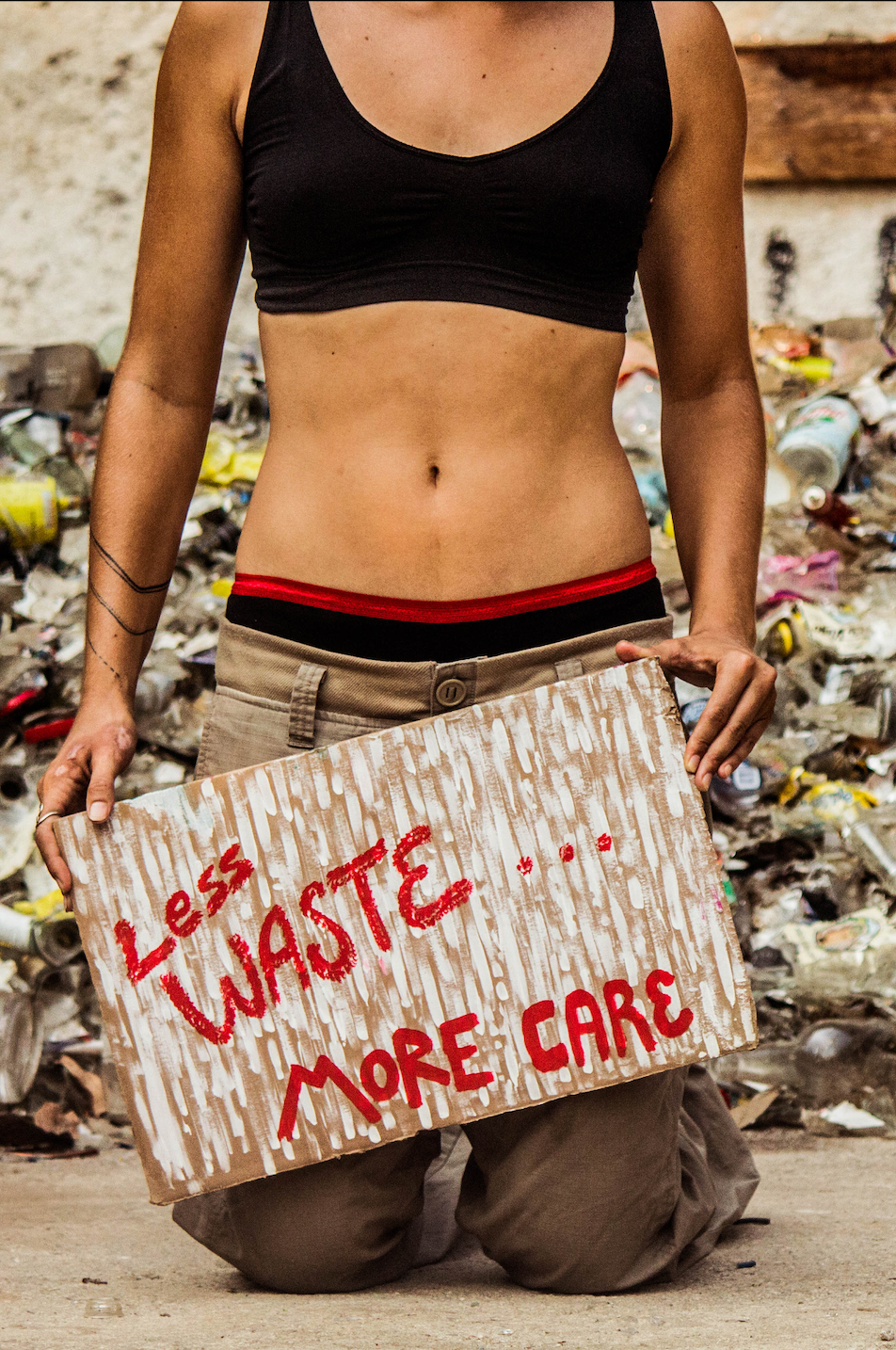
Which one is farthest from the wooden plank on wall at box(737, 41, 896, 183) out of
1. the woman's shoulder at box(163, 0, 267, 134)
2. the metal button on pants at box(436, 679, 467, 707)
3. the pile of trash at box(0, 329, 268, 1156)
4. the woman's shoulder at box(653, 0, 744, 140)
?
the metal button on pants at box(436, 679, 467, 707)

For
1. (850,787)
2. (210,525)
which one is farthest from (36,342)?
(850,787)

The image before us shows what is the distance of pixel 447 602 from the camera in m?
1.64

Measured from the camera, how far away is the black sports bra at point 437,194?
1.58 meters

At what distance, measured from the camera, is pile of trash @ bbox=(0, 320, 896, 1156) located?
2.62 meters

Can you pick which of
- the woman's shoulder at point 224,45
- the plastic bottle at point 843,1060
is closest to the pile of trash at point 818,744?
the plastic bottle at point 843,1060

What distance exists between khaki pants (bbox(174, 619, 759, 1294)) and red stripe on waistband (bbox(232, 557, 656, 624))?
52 millimetres

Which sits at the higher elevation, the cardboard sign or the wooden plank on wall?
the wooden plank on wall

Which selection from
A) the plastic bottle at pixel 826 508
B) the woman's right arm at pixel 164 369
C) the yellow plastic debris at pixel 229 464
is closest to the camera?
the woman's right arm at pixel 164 369

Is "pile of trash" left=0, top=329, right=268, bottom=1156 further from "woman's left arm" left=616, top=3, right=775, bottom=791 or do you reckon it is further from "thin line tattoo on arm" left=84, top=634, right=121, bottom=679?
"woman's left arm" left=616, top=3, right=775, bottom=791

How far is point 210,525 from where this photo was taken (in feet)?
12.2

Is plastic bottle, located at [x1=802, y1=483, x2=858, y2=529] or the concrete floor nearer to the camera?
the concrete floor

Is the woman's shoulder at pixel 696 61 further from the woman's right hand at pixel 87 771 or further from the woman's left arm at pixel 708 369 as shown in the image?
the woman's right hand at pixel 87 771

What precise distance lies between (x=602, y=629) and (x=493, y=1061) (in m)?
0.50

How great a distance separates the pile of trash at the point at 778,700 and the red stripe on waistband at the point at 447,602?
1.31 metres
